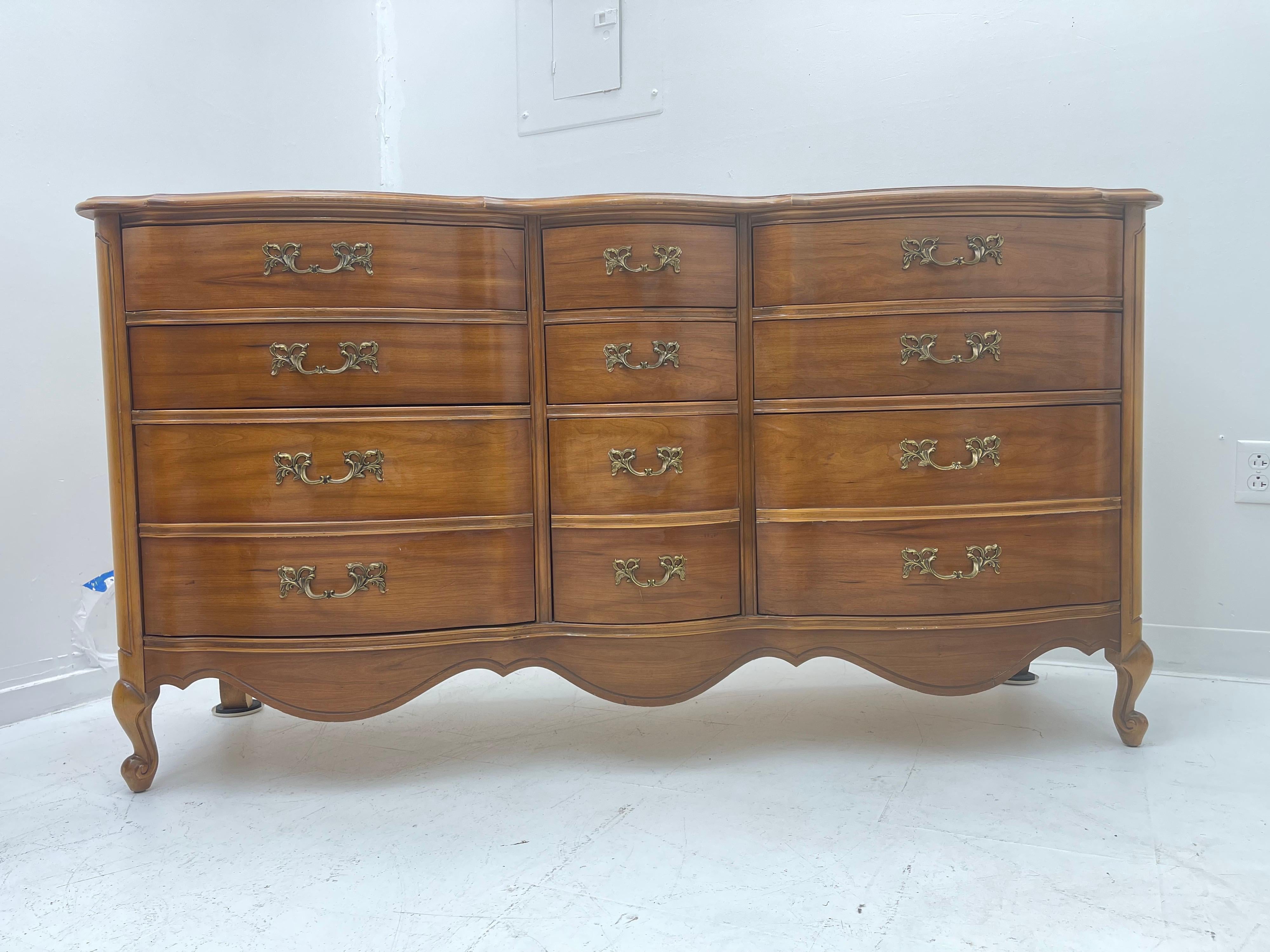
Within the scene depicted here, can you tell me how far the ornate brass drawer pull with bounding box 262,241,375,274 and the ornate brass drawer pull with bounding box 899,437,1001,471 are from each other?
98 centimetres

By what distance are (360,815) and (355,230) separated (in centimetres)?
98

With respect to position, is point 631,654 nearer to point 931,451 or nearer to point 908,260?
point 931,451

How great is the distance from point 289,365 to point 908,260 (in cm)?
107

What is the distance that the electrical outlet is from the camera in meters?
2.05

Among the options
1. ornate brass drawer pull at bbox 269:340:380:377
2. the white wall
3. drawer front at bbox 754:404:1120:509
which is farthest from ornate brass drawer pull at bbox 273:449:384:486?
the white wall

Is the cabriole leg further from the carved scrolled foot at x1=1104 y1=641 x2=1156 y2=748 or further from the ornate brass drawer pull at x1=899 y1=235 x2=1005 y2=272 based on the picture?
the carved scrolled foot at x1=1104 y1=641 x2=1156 y2=748

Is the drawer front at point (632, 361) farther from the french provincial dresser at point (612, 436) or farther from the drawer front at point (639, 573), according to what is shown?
the drawer front at point (639, 573)

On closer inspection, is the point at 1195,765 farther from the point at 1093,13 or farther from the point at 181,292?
the point at 181,292

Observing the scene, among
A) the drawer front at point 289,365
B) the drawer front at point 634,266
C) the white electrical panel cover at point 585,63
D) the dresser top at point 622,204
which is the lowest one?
the drawer front at point 289,365

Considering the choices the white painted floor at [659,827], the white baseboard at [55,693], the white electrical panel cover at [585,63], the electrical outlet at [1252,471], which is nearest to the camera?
the white painted floor at [659,827]

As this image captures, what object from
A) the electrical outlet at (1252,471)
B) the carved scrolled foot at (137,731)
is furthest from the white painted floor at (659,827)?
the electrical outlet at (1252,471)

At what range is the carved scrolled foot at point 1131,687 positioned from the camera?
5.36 feet

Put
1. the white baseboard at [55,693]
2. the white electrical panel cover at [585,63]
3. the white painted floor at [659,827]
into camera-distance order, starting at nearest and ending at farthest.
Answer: the white painted floor at [659,827], the white baseboard at [55,693], the white electrical panel cover at [585,63]

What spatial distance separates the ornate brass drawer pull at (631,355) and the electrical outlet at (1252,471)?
1467 mm
